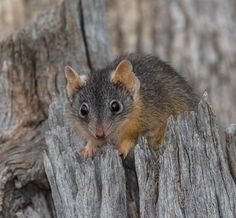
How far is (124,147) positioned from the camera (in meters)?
7.79

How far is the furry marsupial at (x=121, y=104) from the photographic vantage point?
780cm

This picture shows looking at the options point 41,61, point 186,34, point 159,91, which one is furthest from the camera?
point 186,34

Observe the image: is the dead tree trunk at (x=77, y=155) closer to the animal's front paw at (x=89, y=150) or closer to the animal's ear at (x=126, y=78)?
the animal's front paw at (x=89, y=150)

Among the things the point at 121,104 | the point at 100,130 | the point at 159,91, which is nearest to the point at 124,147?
the point at 100,130

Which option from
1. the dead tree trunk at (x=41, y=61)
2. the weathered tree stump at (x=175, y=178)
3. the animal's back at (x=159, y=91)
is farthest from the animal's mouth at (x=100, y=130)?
the dead tree trunk at (x=41, y=61)

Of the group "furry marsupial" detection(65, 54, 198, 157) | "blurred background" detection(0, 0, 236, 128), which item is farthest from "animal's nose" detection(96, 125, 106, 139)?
"blurred background" detection(0, 0, 236, 128)

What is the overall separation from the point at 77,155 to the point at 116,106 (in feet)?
2.50

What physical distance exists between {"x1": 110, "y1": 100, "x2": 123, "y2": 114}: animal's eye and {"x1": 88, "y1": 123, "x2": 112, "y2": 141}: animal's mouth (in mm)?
204

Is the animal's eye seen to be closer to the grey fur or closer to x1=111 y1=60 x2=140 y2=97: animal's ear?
the grey fur

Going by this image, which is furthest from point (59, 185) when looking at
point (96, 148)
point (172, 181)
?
point (172, 181)

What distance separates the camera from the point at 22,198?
8094 mm

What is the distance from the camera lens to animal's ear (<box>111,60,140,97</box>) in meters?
7.94

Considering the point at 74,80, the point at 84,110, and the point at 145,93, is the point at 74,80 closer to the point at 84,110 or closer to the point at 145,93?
the point at 84,110

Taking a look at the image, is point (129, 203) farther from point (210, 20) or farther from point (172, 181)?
point (210, 20)
